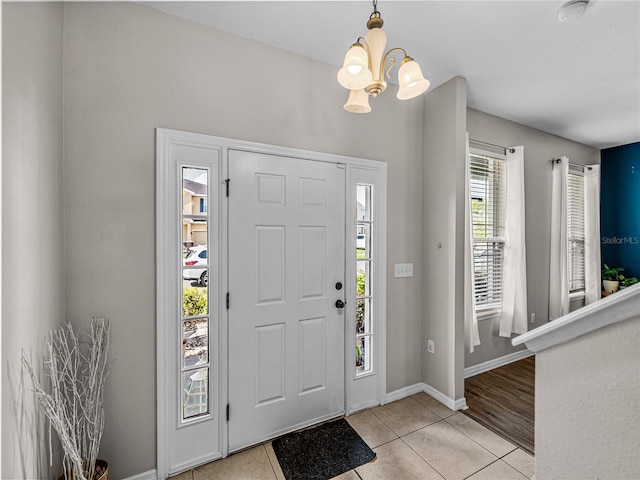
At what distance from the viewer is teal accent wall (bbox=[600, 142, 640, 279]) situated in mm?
3945

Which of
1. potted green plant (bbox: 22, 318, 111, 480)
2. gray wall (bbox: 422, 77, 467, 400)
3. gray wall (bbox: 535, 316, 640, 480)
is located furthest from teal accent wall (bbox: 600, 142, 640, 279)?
potted green plant (bbox: 22, 318, 111, 480)

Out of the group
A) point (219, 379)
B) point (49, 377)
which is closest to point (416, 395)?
point (219, 379)

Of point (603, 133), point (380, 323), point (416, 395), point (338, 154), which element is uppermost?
point (603, 133)

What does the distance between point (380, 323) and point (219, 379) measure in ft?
4.28

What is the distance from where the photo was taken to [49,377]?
139 cm

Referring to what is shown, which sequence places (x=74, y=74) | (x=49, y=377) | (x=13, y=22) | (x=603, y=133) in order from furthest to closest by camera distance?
(x=603, y=133) → (x=74, y=74) → (x=49, y=377) → (x=13, y=22)

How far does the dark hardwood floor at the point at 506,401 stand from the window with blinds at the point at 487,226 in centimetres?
67

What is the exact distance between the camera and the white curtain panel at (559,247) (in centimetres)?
347

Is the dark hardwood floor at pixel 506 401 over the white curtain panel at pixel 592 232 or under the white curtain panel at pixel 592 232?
under

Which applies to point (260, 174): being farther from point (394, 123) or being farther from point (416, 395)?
point (416, 395)

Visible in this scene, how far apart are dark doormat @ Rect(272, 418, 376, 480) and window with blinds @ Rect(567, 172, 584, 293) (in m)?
3.74

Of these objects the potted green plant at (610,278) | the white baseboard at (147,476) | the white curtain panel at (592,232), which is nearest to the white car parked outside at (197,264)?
the white baseboard at (147,476)

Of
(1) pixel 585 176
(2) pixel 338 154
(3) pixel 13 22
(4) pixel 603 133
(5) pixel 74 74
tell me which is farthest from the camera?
(1) pixel 585 176

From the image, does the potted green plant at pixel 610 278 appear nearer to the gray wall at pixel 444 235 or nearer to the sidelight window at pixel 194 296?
the gray wall at pixel 444 235
